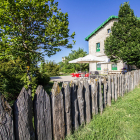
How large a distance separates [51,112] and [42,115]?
21cm

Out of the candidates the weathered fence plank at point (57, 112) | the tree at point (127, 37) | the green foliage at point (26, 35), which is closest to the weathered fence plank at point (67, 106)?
the weathered fence plank at point (57, 112)

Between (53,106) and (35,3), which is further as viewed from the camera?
(35,3)

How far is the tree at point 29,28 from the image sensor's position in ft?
11.0

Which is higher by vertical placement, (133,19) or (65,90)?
(133,19)

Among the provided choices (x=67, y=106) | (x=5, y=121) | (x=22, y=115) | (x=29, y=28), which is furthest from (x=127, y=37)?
(x=5, y=121)

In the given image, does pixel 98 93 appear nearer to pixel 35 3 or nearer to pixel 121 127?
pixel 121 127

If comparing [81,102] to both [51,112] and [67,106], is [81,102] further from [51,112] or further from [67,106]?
[51,112]

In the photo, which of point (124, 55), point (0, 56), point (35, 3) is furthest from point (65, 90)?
point (124, 55)

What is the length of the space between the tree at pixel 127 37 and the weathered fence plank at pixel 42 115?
7911mm

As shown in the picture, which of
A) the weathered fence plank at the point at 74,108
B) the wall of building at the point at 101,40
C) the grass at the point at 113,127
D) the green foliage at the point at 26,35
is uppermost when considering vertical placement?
the wall of building at the point at 101,40

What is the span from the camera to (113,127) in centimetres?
240

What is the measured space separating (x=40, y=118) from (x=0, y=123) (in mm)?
594

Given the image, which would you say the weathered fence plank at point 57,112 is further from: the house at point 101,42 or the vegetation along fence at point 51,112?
the house at point 101,42

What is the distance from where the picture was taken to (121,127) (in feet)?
7.86
